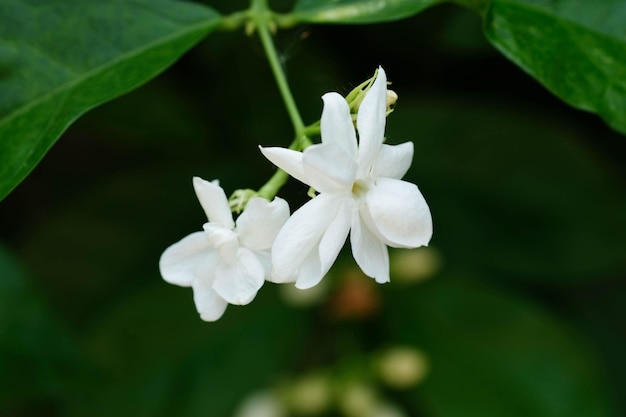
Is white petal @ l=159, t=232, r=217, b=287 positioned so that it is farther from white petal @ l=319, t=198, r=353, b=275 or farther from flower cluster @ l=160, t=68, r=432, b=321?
white petal @ l=319, t=198, r=353, b=275

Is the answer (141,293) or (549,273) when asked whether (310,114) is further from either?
(549,273)

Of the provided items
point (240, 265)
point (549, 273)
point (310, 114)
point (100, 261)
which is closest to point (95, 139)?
point (100, 261)

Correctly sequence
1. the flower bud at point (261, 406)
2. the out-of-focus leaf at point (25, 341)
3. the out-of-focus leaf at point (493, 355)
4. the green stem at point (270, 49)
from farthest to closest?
the flower bud at point (261, 406) < the out-of-focus leaf at point (493, 355) < the out-of-focus leaf at point (25, 341) < the green stem at point (270, 49)

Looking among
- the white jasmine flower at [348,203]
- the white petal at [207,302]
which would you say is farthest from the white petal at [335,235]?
the white petal at [207,302]

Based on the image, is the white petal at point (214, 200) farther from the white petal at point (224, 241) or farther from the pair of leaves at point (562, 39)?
the pair of leaves at point (562, 39)

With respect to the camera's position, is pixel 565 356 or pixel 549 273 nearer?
pixel 565 356

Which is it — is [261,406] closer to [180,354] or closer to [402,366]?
[180,354]

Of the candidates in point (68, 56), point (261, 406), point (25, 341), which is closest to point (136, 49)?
point (68, 56)
